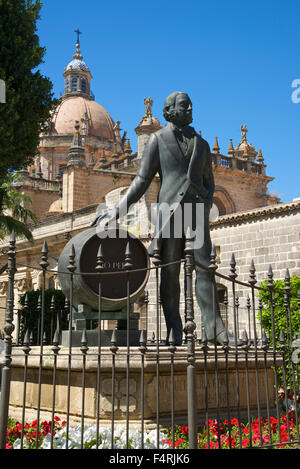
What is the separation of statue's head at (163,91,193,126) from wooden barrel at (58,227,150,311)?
135cm

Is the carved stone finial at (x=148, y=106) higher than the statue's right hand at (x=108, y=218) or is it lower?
higher

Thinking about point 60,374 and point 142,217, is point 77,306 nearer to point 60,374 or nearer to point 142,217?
point 60,374

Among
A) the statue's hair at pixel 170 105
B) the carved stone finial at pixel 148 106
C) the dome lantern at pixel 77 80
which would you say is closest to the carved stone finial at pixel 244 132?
the carved stone finial at pixel 148 106

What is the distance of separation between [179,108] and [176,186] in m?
0.84

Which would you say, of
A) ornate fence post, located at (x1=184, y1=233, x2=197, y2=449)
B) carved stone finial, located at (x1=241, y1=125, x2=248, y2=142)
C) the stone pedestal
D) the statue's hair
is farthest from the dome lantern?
ornate fence post, located at (x1=184, y1=233, x2=197, y2=449)

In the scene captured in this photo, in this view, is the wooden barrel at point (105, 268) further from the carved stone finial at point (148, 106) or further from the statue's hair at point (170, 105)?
the carved stone finial at point (148, 106)

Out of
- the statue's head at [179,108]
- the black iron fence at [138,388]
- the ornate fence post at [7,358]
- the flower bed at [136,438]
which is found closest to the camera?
the ornate fence post at [7,358]

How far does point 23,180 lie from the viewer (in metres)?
35.6

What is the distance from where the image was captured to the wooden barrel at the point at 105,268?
5.35 meters

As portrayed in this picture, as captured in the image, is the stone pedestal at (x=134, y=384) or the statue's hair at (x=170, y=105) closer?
the stone pedestal at (x=134, y=384)

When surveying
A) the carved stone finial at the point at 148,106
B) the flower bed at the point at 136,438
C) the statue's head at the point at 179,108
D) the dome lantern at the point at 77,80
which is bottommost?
the flower bed at the point at 136,438

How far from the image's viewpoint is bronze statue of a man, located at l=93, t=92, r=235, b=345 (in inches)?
220

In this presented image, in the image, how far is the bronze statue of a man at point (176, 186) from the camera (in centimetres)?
558

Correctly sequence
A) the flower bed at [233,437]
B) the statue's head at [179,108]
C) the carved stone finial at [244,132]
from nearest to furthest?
1. the flower bed at [233,437]
2. the statue's head at [179,108]
3. the carved stone finial at [244,132]
